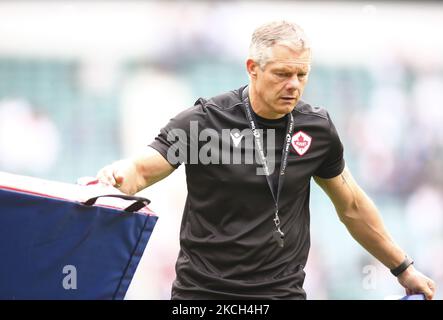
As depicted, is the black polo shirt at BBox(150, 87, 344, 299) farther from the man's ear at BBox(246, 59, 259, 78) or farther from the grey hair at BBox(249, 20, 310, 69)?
the grey hair at BBox(249, 20, 310, 69)

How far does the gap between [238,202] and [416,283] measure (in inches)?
36.6

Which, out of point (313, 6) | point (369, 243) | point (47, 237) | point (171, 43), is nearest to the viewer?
point (47, 237)

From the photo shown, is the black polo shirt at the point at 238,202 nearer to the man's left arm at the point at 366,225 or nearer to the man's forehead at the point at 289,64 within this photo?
the man's left arm at the point at 366,225

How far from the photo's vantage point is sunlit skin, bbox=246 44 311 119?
3461 mm

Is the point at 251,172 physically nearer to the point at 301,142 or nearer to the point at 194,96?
the point at 301,142

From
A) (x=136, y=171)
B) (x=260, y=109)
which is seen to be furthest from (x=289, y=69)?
(x=136, y=171)

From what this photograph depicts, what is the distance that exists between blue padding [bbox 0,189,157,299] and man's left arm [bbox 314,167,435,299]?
0.90m

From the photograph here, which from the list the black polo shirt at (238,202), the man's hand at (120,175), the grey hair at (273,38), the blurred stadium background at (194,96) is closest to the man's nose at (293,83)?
the grey hair at (273,38)

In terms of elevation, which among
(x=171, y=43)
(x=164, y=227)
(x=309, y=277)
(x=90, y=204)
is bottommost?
(x=309, y=277)

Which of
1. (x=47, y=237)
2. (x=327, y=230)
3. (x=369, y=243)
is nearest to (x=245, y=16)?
(x=327, y=230)

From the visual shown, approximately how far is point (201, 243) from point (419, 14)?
8088mm

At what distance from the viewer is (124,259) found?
3379 mm

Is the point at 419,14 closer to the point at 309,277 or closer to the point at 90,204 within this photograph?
the point at 309,277

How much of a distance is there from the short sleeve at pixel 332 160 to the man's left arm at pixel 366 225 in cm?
5
